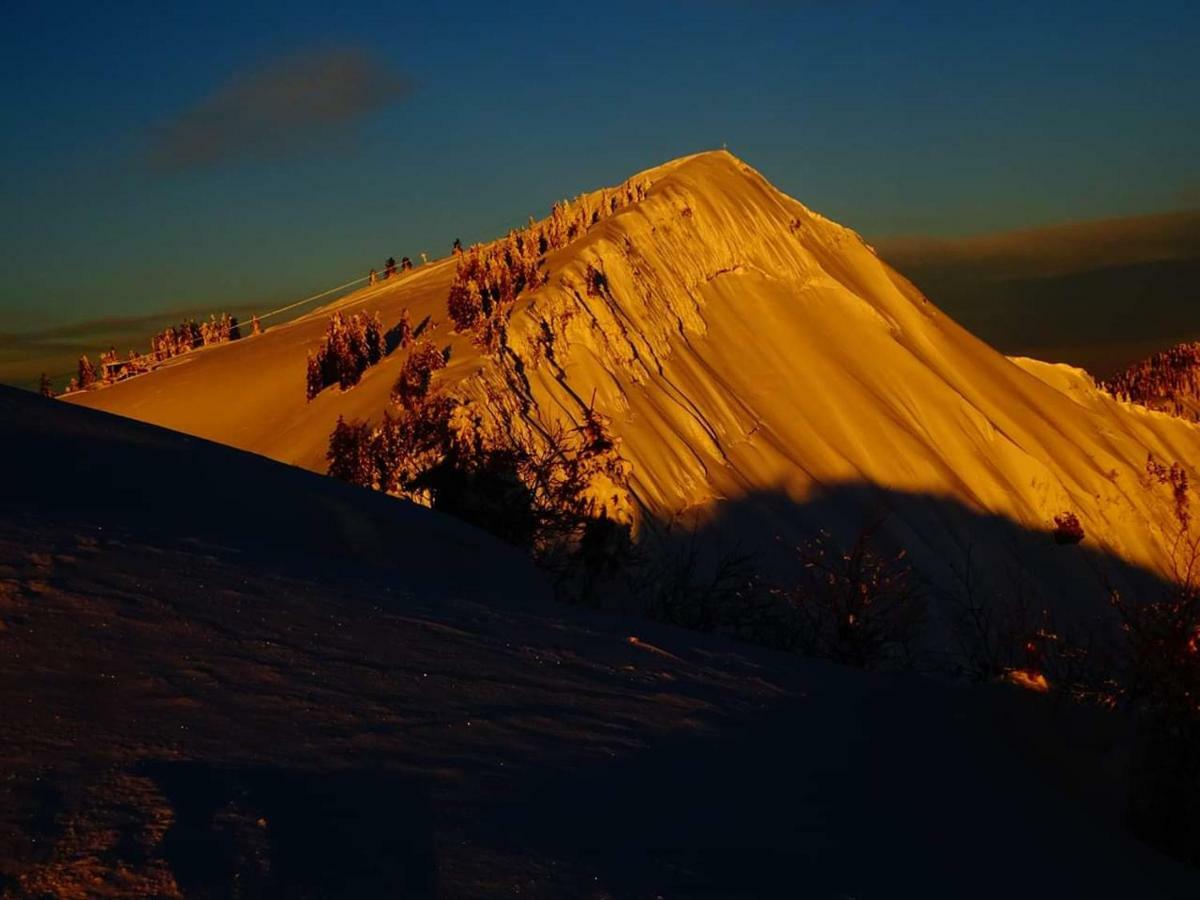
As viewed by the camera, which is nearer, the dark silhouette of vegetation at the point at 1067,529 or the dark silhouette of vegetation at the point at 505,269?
the dark silhouette of vegetation at the point at 505,269

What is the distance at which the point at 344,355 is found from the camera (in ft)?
114

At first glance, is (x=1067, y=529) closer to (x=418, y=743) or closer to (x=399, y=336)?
(x=399, y=336)

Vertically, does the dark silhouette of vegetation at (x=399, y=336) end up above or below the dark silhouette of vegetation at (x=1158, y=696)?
above

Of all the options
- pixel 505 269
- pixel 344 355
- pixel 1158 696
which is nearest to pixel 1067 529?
pixel 505 269

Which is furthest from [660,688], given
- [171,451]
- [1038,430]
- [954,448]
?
[1038,430]

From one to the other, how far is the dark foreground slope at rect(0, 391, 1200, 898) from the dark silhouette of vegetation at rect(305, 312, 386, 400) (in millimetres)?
27132

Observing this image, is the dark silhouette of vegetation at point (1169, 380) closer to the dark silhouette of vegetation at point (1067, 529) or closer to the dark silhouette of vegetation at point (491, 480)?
the dark silhouette of vegetation at point (1067, 529)

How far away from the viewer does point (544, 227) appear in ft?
148

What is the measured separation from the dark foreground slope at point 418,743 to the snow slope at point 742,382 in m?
19.3

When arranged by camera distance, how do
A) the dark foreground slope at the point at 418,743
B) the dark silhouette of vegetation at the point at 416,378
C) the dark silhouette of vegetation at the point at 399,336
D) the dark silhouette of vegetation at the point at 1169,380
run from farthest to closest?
the dark silhouette of vegetation at the point at 1169,380, the dark silhouette of vegetation at the point at 399,336, the dark silhouette of vegetation at the point at 416,378, the dark foreground slope at the point at 418,743

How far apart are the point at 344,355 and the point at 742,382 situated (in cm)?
1162

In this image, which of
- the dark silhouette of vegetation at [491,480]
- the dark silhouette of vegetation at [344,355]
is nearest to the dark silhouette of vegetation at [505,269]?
the dark silhouette of vegetation at [344,355]

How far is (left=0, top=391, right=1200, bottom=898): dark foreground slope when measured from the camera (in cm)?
328

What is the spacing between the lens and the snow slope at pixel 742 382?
30281 millimetres
